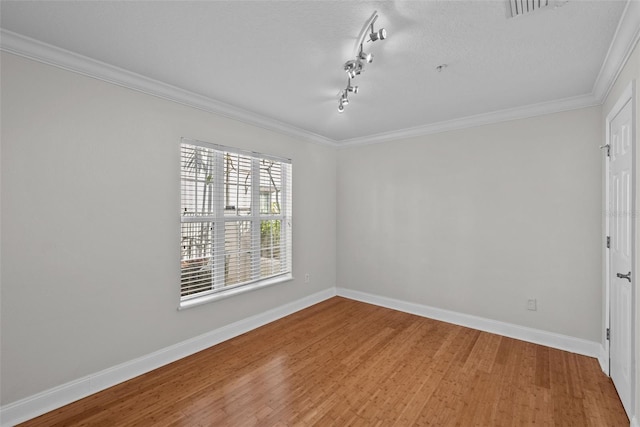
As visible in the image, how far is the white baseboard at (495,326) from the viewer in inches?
113

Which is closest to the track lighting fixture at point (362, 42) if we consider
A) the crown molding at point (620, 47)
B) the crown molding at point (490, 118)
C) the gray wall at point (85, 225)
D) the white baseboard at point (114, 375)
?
the crown molding at point (620, 47)

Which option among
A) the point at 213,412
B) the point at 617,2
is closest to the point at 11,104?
the point at 213,412

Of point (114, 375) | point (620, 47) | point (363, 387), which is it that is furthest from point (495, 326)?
point (114, 375)

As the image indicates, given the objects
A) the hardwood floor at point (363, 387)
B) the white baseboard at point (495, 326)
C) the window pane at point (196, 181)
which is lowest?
the hardwood floor at point (363, 387)

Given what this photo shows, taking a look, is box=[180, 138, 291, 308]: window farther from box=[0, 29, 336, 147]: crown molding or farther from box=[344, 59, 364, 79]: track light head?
box=[344, 59, 364, 79]: track light head

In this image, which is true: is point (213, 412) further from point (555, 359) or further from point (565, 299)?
point (565, 299)

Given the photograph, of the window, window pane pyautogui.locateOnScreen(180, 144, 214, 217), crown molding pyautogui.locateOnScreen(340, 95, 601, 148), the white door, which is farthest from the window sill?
the white door

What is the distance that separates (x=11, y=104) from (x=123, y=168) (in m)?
0.73

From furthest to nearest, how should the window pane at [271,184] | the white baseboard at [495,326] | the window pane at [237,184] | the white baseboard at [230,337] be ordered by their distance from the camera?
the window pane at [271,184] < the window pane at [237,184] < the white baseboard at [495,326] < the white baseboard at [230,337]

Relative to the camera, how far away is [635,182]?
5.94ft

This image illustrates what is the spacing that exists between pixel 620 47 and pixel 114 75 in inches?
143

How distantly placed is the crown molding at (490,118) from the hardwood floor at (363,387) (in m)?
2.45

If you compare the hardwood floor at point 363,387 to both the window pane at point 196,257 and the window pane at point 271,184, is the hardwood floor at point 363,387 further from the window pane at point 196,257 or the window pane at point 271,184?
the window pane at point 271,184

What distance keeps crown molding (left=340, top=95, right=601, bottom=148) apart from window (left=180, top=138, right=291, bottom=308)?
4.85 feet
